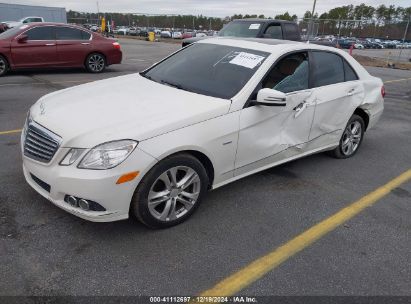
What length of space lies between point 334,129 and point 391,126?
3.29 m

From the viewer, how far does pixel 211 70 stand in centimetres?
404

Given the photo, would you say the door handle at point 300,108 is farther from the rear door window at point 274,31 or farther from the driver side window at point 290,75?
the rear door window at point 274,31

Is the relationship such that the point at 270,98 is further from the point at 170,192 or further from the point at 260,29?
the point at 260,29

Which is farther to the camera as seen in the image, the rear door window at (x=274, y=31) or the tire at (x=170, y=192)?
the rear door window at (x=274, y=31)

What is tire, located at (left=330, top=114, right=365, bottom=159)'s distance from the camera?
518cm

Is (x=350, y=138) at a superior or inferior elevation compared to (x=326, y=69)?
inferior

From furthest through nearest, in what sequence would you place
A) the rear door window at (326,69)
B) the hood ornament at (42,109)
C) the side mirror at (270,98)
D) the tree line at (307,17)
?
the tree line at (307,17) → the rear door window at (326,69) → the side mirror at (270,98) → the hood ornament at (42,109)

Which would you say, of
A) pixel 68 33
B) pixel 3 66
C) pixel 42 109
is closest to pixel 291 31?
pixel 68 33

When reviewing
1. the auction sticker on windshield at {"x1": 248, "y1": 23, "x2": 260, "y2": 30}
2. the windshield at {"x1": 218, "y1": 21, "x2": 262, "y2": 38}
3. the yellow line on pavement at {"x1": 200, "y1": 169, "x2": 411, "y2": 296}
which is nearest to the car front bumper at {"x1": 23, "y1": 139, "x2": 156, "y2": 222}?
the yellow line on pavement at {"x1": 200, "y1": 169, "x2": 411, "y2": 296}

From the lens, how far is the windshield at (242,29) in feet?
37.5

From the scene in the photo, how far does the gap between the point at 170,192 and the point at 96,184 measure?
685 mm

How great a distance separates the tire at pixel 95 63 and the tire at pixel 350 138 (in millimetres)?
8840

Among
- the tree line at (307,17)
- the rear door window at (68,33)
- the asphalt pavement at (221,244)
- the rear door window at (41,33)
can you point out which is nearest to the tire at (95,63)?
the rear door window at (68,33)

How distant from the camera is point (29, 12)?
34406 millimetres
